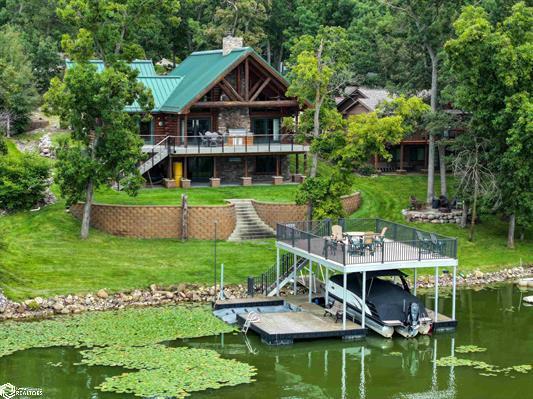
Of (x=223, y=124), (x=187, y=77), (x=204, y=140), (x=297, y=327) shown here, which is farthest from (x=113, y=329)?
(x=187, y=77)

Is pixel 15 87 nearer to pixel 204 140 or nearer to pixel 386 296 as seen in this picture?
pixel 204 140

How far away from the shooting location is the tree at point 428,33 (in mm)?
54656

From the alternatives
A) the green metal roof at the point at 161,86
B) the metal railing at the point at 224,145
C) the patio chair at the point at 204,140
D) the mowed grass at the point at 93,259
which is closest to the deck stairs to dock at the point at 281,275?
the mowed grass at the point at 93,259

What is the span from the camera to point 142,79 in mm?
61812

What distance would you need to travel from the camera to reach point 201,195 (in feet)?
180

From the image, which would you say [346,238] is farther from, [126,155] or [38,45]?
[38,45]

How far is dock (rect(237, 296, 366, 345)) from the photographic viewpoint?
3619 cm

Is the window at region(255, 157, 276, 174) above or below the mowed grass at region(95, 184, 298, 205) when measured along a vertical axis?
above

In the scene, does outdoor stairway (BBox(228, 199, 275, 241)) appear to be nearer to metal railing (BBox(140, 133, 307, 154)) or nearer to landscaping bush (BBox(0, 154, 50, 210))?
metal railing (BBox(140, 133, 307, 154))

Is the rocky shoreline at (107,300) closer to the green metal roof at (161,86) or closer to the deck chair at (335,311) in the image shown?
the deck chair at (335,311)

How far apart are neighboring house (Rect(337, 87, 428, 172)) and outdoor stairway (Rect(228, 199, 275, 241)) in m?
16.0

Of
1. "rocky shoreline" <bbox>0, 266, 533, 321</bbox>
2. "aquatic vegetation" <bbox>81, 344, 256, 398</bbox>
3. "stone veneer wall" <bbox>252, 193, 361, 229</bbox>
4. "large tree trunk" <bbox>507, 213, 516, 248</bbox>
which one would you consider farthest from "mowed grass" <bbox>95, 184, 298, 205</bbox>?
"aquatic vegetation" <bbox>81, 344, 256, 398</bbox>

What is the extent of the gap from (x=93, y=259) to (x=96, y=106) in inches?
292

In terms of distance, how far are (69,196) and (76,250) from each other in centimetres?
346
